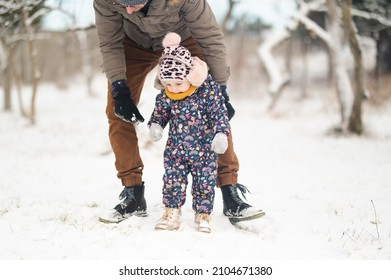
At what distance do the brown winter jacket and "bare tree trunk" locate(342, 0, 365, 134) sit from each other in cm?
512

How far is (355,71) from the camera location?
25.1ft

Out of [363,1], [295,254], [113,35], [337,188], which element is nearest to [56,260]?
[295,254]

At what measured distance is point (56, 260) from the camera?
7.59 ft

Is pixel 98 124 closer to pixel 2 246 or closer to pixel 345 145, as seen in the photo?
pixel 345 145

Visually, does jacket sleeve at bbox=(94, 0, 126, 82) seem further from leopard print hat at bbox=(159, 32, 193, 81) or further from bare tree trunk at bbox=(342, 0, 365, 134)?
bare tree trunk at bbox=(342, 0, 365, 134)

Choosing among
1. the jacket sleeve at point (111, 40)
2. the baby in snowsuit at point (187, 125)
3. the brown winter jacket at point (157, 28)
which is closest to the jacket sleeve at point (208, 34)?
the brown winter jacket at point (157, 28)

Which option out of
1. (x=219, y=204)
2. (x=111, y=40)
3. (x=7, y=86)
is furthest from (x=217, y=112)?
(x=7, y=86)

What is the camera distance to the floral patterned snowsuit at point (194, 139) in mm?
2785

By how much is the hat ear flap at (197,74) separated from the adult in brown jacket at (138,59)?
0.78 ft

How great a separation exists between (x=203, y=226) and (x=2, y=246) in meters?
1.24

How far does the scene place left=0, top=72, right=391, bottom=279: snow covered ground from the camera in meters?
2.57

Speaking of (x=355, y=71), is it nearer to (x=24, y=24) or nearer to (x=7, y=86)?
(x=24, y=24)

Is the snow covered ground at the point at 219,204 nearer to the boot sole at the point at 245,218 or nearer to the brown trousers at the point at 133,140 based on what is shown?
the boot sole at the point at 245,218

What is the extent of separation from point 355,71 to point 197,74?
579 cm
